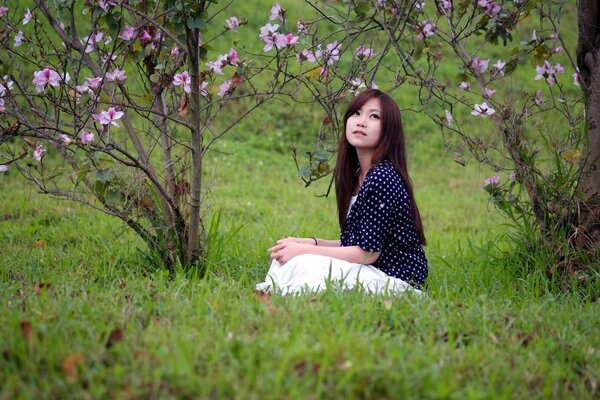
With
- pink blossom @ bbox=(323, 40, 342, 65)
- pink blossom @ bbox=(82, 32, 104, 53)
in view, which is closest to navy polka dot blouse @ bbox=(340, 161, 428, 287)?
pink blossom @ bbox=(323, 40, 342, 65)

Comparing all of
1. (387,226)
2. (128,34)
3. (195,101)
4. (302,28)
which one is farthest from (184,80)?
(387,226)

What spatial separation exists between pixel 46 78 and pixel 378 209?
1738 millimetres

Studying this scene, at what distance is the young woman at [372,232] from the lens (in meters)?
3.26

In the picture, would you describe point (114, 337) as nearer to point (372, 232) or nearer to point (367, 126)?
point (372, 232)

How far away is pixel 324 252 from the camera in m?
3.36

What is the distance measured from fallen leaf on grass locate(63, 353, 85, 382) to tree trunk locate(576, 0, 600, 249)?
2.71 metres

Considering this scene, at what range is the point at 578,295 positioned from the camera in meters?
3.39

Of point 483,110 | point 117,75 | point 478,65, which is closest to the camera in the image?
point 117,75

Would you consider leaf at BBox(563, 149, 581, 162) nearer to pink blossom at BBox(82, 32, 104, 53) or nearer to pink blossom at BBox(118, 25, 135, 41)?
pink blossom at BBox(118, 25, 135, 41)

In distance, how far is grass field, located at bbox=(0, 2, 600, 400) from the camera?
6.53ft

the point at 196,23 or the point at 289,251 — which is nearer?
the point at 196,23

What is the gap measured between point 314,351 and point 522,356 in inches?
31.5

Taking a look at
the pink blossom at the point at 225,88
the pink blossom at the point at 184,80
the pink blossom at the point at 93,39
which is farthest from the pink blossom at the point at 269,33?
the pink blossom at the point at 93,39

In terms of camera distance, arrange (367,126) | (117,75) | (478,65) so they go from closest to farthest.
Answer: (117,75) < (367,126) < (478,65)
